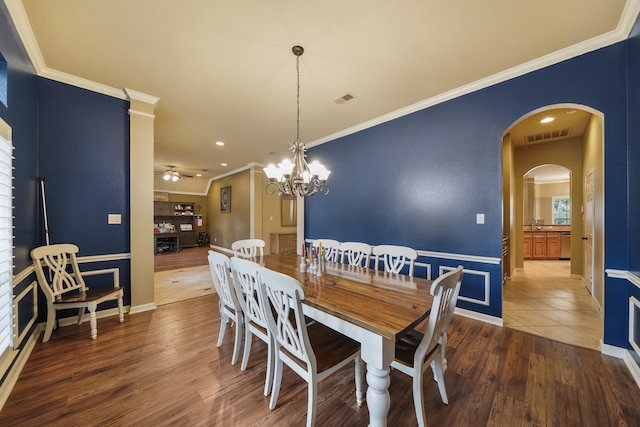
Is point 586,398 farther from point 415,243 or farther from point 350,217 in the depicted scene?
point 350,217

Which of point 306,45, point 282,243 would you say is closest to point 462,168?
point 306,45

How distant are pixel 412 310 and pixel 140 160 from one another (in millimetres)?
3538

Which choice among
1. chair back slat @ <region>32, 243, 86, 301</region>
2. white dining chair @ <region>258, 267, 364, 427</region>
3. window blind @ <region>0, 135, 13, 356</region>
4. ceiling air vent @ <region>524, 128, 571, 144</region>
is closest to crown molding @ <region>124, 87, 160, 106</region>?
window blind @ <region>0, 135, 13, 356</region>

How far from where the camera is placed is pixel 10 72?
187 cm

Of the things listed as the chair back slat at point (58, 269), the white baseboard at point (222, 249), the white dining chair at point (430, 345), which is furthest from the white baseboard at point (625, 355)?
the white baseboard at point (222, 249)

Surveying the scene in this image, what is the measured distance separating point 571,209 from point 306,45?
19.3ft

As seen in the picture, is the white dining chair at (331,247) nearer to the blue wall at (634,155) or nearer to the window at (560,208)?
the blue wall at (634,155)

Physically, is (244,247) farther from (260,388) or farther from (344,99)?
(344,99)

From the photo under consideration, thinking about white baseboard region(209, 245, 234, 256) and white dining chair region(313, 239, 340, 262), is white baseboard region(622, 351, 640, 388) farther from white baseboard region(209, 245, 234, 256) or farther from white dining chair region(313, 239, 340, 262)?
white baseboard region(209, 245, 234, 256)

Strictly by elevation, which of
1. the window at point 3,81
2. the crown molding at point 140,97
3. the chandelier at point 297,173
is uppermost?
the crown molding at point 140,97

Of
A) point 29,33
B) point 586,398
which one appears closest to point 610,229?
point 586,398

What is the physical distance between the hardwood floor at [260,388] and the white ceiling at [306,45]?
9.24 feet

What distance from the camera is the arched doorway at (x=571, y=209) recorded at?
2.67 m

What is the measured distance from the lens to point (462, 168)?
292 centimetres
